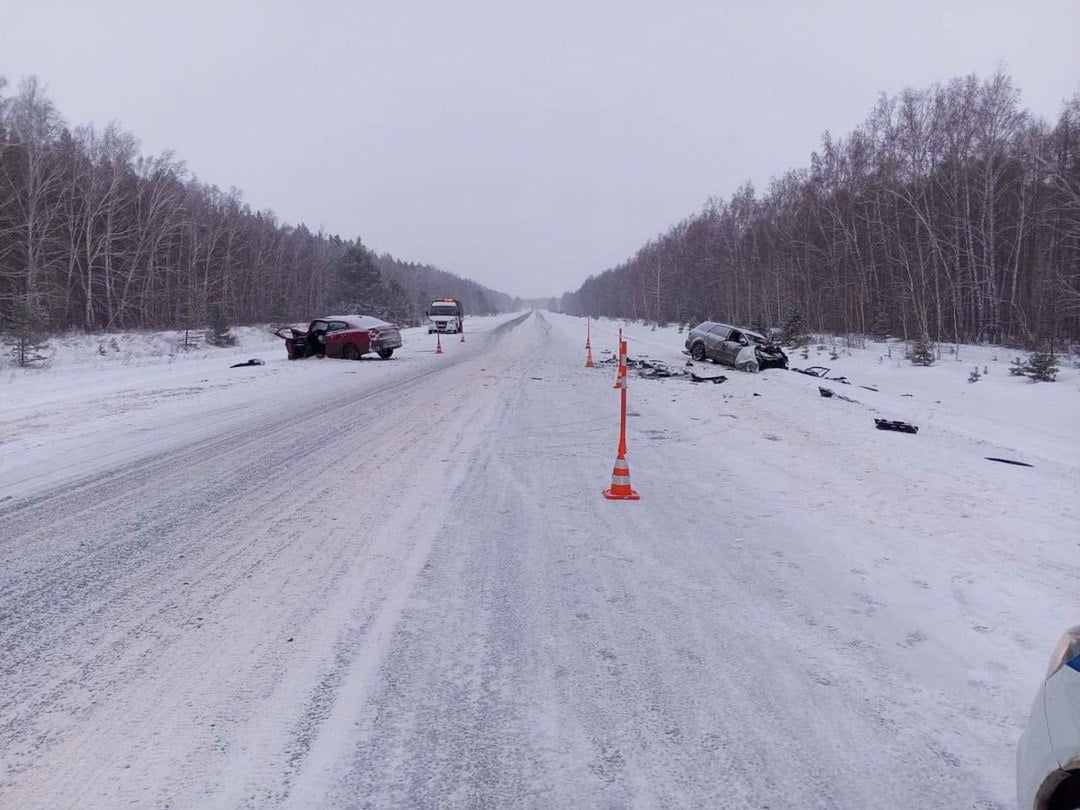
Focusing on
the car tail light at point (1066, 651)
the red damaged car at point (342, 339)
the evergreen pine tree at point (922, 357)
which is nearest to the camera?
the car tail light at point (1066, 651)

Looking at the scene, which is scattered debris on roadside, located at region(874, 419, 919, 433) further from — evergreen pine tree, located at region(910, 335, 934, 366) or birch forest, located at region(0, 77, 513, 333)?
birch forest, located at region(0, 77, 513, 333)

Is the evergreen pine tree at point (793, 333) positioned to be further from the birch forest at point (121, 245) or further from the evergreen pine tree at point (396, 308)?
the evergreen pine tree at point (396, 308)

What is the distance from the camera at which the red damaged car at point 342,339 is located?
21.2 metres

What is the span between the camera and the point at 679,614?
341 cm

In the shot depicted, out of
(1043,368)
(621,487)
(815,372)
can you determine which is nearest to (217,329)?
(815,372)

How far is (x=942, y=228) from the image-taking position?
1270 inches

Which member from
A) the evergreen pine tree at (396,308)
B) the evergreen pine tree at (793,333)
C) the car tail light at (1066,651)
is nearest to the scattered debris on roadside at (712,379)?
the car tail light at (1066,651)

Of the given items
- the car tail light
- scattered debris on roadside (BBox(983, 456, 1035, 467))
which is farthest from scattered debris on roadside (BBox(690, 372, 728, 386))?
the car tail light

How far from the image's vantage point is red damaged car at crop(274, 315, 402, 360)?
2120 cm

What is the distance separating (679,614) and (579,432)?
A: 5633 millimetres

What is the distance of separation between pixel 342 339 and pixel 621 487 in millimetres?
17672

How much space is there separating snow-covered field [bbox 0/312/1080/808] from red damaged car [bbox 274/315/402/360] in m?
13.4

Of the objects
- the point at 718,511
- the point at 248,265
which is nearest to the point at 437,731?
the point at 718,511

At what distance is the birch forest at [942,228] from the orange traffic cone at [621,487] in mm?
20280
